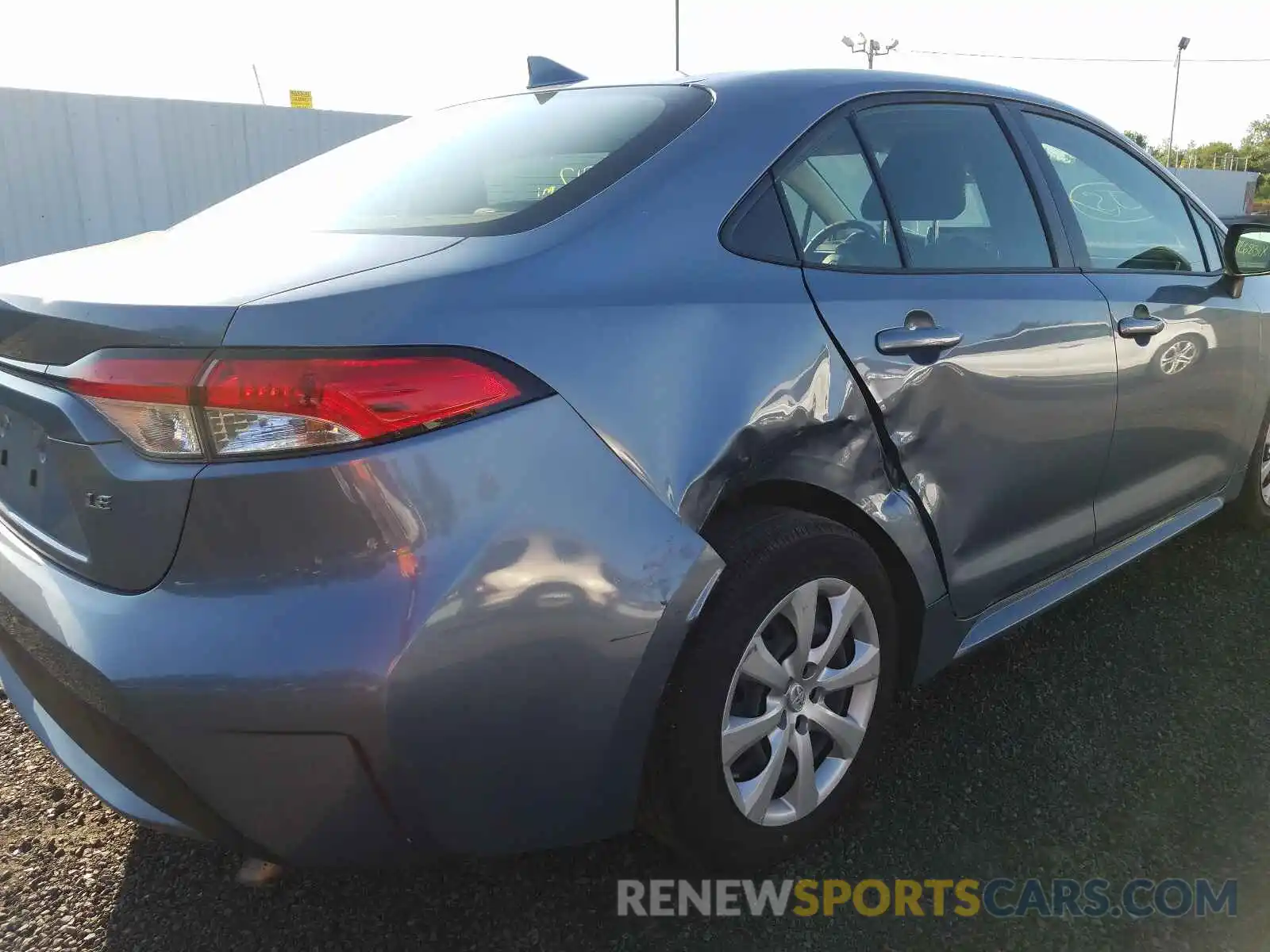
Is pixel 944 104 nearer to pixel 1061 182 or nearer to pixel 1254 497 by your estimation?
pixel 1061 182

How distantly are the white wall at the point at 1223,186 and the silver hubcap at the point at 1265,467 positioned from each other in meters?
35.0

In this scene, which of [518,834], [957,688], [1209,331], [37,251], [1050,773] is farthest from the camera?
[37,251]

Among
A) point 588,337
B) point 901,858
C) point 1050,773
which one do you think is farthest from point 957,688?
point 588,337

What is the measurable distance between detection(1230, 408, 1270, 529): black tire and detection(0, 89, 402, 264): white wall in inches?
430

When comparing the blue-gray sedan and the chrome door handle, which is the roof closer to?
the blue-gray sedan

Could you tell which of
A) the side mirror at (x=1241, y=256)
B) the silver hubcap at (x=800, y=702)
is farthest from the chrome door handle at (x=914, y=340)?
the side mirror at (x=1241, y=256)

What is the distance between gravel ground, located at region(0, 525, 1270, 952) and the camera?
6.00 ft

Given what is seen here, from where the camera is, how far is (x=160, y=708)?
1378 millimetres

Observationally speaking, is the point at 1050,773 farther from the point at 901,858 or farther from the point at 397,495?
the point at 397,495

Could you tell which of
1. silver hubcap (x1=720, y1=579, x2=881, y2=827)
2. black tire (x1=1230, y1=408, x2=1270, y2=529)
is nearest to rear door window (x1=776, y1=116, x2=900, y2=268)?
silver hubcap (x1=720, y1=579, x2=881, y2=827)

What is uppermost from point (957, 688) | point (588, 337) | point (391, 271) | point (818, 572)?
point (391, 271)

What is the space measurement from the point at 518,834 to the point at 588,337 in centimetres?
80

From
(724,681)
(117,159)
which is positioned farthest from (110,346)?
(117,159)

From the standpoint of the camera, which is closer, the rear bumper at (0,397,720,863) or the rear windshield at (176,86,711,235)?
the rear bumper at (0,397,720,863)
